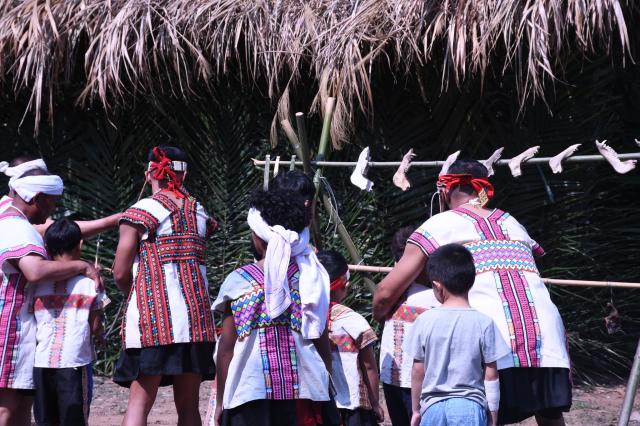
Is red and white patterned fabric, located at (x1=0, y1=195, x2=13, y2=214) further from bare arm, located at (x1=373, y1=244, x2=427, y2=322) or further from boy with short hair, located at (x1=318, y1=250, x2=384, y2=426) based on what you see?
bare arm, located at (x1=373, y1=244, x2=427, y2=322)

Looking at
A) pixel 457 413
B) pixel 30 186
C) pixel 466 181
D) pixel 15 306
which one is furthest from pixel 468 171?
pixel 15 306

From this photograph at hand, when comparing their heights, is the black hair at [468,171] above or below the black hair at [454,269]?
above

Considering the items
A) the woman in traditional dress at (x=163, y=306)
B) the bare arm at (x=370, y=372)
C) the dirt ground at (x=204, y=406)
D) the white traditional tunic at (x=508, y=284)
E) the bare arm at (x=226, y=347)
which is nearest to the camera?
the bare arm at (x=226, y=347)

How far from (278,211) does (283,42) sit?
135 inches

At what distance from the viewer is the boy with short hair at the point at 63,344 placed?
16.4 feet

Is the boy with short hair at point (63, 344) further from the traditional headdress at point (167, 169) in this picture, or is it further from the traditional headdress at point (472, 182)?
the traditional headdress at point (472, 182)

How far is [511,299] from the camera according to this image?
13.4 feet

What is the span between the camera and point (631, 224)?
296 inches

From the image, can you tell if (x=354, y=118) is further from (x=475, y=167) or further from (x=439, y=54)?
(x=475, y=167)

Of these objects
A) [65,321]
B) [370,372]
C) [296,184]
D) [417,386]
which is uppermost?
[296,184]

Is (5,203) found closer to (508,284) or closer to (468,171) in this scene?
(468,171)

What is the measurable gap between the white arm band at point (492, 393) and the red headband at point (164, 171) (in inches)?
73.0

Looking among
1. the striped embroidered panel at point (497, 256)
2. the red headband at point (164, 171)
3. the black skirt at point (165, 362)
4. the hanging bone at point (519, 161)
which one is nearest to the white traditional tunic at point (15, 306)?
the black skirt at point (165, 362)

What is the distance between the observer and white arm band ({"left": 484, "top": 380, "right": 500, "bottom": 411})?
388 centimetres
